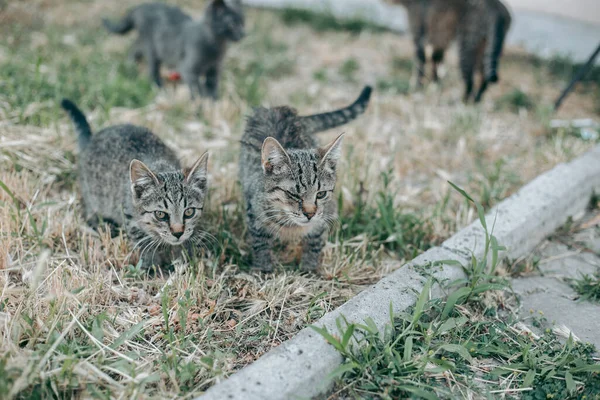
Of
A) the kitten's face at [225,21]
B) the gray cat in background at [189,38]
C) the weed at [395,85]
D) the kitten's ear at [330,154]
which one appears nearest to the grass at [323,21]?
the weed at [395,85]

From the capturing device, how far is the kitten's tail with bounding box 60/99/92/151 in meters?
3.82

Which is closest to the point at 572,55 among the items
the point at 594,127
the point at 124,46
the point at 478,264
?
the point at 594,127

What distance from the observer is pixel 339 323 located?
2.39 metres

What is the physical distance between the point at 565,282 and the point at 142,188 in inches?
105

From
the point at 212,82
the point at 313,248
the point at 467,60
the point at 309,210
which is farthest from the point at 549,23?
the point at 309,210

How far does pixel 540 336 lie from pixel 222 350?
1.67m

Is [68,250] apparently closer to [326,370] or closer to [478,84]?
[326,370]

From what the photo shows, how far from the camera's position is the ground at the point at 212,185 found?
2445 mm

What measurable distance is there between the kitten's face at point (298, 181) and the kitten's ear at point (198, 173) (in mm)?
367

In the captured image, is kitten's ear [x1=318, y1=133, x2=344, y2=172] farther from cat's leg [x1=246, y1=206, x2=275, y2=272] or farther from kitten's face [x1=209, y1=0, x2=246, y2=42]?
kitten's face [x1=209, y1=0, x2=246, y2=42]

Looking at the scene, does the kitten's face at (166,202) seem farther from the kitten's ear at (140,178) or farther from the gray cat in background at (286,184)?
the gray cat in background at (286,184)

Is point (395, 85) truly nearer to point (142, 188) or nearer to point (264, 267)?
point (264, 267)

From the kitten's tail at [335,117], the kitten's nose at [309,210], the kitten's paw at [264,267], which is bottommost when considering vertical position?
the kitten's paw at [264,267]

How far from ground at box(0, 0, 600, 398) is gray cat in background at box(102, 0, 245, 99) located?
26 cm
